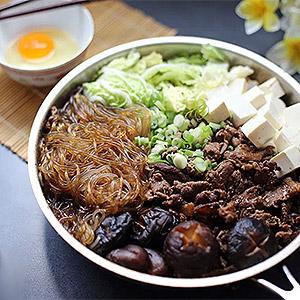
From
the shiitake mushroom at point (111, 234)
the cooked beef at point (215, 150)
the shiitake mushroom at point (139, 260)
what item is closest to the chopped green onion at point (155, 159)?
the cooked beef at point (215, 150)

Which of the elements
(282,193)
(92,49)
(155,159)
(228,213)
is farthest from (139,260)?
(92,49)

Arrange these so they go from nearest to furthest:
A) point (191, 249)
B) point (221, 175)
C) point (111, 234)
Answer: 1. point (191, 249)
2. point (111, 234)
3. point (221, 175)

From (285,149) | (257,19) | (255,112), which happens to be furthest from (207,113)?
(257,19)

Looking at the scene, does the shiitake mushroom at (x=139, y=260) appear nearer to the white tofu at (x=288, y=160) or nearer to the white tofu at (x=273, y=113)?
the white tofu at (x=288, y=160)

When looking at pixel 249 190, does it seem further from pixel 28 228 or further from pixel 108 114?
pixel 28 228

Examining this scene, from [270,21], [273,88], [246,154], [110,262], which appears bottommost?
[110,262]

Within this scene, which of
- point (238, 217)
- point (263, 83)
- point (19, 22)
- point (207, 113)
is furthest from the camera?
point (19, 22)

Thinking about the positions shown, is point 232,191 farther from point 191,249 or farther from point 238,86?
point 238,86
